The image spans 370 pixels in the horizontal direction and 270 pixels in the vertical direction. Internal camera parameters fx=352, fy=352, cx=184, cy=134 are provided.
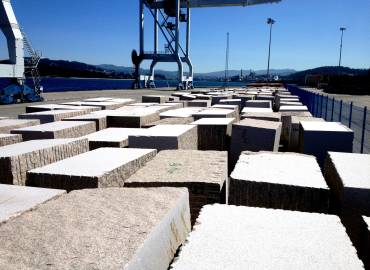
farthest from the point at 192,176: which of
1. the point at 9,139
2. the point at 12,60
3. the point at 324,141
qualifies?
the point at 12,60

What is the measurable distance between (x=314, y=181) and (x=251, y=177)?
58 centimetres

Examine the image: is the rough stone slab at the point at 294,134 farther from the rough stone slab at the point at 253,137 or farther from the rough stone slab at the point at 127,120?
the rough stone slab at the point at 127,120

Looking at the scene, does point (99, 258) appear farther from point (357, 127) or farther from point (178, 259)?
point (357, 127)

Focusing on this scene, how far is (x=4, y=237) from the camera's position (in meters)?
2.01

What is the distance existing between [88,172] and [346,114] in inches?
517

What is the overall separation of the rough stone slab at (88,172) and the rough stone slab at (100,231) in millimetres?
532

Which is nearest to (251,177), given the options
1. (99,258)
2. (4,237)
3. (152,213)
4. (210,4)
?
(152,213)

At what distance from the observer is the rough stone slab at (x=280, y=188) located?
3.10m

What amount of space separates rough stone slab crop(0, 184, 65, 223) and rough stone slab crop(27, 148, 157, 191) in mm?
444

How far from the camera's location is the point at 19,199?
266 cm

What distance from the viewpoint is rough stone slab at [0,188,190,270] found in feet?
5.73

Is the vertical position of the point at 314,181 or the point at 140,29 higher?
the point at 140,29

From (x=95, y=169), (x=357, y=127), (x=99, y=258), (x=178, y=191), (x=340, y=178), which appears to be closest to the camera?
(x=99, y=258)

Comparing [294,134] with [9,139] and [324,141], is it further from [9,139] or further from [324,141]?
[9,139]
